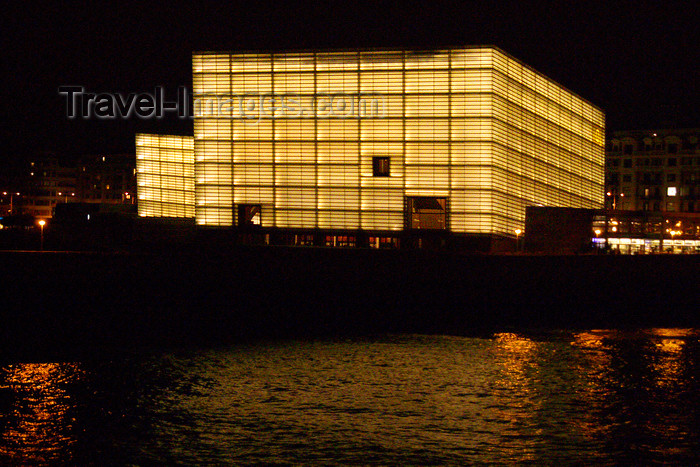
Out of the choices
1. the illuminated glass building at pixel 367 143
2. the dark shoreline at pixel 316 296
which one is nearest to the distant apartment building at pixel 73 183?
the illuminated glass building at pixel 367 143

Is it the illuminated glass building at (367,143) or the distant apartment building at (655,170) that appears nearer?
the illuminated glass building at (367,143)

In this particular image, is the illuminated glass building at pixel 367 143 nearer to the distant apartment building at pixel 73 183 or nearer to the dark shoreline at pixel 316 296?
the dark shoreline at pixel 316 296

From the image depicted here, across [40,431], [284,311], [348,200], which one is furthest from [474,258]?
[40,431]

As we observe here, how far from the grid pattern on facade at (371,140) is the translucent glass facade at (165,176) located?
18118 mm

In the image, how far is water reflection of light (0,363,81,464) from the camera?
38.8 feet

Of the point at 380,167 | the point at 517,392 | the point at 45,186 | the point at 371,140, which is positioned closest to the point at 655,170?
the point at 380,167

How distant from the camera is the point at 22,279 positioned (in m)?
33.4

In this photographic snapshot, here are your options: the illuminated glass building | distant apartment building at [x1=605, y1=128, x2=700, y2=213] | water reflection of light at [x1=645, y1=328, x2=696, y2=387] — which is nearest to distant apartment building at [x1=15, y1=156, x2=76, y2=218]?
the illuminated glass building

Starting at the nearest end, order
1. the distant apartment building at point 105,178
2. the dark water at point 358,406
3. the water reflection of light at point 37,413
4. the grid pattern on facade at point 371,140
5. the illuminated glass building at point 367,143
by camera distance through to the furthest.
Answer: the water reflection of light at point 37,413, the dark water at point 358,406, the grid pattern on facade at point 371,140, the illuminated glass building at point 367,143, the distant apartment building at point 105,178

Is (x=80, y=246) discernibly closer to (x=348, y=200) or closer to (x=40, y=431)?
(x=348, y=200)

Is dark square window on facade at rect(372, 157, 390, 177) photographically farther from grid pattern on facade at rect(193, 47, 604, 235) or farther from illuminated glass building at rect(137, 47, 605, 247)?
grid pattern on facade at rect(193, 47, 604, 235)

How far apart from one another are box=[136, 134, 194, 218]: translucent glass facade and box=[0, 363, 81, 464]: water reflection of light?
229 ft

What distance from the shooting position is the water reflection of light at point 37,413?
11.8m

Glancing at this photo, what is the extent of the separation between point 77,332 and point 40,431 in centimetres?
1157
